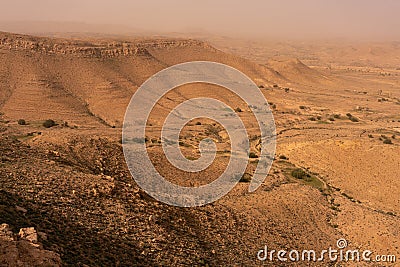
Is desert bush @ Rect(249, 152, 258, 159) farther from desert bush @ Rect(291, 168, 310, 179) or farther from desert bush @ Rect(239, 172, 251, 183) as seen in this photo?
desert bush @ Rect(239, 172, 251, 183)

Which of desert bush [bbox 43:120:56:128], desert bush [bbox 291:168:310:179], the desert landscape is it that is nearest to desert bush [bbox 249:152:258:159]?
the desert landscape

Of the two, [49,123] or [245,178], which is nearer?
[245,178]

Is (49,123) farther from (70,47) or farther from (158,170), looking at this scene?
(70,47)

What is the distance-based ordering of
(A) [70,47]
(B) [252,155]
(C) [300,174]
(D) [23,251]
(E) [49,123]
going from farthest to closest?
(A) [70,47], (E) [49,123], (B) [252,155], (C) [300,174], (D) [23,251]

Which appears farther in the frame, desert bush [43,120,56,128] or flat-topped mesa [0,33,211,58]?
flat-topped mesa [0,33,211,58]

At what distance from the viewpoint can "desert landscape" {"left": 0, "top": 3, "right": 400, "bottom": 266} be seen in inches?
401

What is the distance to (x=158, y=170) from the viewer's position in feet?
62.2

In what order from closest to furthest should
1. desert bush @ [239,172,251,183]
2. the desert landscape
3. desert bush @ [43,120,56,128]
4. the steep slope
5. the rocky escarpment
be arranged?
1. the rocky escarpment
2. the desert landscape
3. desert bush @ [239,172,251,183]
4. desert bush @ [43,120,56,128]
5. the steep slope

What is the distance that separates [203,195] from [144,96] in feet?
111

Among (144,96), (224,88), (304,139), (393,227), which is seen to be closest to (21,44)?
(144,96)

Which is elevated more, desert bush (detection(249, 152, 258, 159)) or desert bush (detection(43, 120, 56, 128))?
desert bush (detection(43, 120, 56, 128))

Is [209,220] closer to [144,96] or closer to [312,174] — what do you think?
[312,174]

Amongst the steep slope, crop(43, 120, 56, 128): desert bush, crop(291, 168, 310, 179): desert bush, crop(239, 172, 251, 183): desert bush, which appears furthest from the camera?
the steep slope

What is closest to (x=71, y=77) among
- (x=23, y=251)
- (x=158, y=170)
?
(x=158, y=170)
